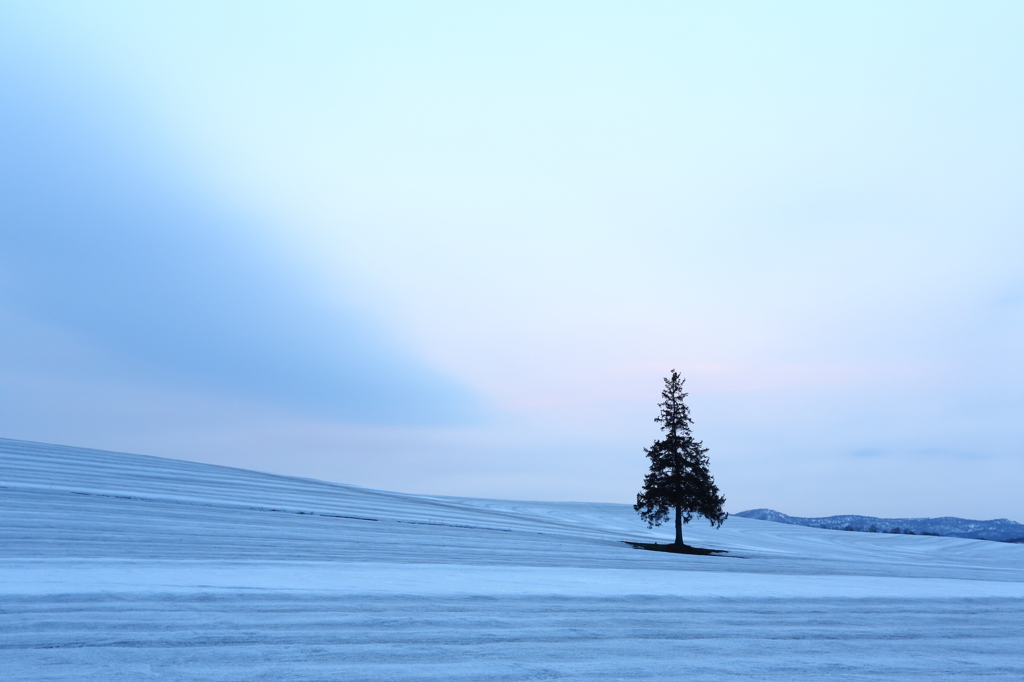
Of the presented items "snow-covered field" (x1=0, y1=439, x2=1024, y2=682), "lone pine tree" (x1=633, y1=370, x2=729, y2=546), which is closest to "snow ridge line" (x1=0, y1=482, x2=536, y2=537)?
"snow-covered field" (x1=0, y1=439, x2=1024, y2=682)

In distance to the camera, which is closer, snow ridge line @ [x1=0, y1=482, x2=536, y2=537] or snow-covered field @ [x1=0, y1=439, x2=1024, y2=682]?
snow-covered field @ [x1=0, y1=439, x2=1024, y2=682]

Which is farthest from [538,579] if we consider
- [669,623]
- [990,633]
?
[990,633]

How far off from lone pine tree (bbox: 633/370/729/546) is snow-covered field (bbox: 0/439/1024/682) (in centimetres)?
790

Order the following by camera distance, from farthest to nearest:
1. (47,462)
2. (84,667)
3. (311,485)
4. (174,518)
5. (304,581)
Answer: (311,485)
(47,462)
(174,518)
(304,581)
(84,667)

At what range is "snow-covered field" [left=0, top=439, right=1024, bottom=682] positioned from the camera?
8156 millimetres

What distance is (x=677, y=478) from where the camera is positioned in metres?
32.0

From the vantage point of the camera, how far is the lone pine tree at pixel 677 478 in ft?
104

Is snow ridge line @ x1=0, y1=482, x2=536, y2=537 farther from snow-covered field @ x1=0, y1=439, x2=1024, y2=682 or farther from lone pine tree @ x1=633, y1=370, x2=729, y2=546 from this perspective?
lone pine tree @ x1=633, y1=370, x2=729, y2=546

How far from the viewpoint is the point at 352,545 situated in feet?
61.7

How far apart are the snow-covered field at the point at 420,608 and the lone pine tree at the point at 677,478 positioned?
7896 millimetres

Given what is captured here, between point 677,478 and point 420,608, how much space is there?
77.1 feet

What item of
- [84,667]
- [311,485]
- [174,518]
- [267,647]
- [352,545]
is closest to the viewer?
[84,667]

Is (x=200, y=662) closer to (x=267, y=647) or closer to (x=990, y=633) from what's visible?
(x=267, y=647)

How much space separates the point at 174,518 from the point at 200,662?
15058 millimetres
